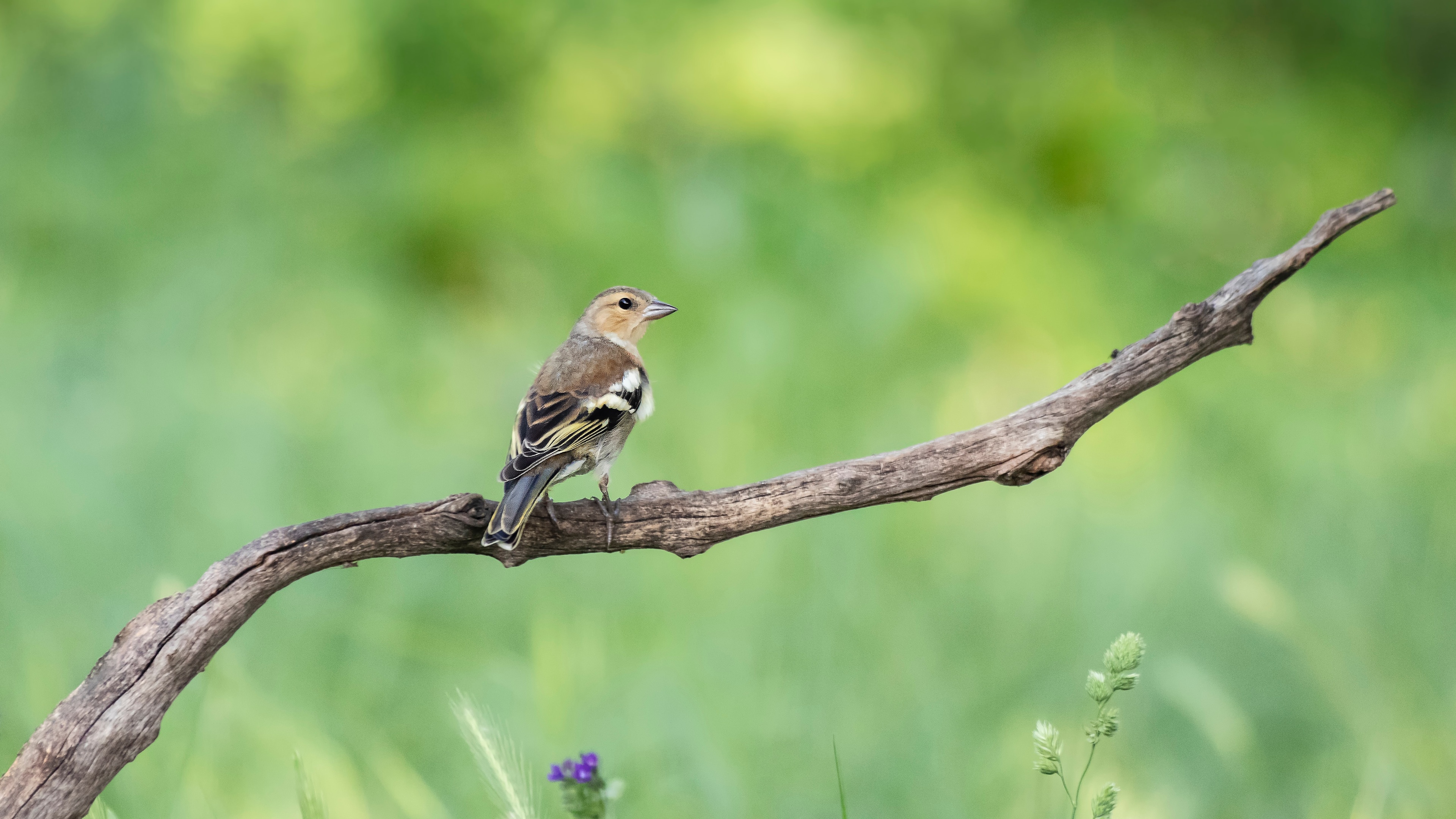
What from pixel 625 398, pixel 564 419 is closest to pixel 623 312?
pixel 625 398

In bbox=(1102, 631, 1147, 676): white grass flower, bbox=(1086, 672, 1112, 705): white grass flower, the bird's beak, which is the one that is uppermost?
the bird's beak

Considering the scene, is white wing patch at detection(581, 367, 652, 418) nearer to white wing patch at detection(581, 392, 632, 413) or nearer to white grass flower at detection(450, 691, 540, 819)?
white wing patch at detection(581, 392, 632, 413)

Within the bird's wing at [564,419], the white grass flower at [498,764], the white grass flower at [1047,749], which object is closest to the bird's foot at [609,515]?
the bird's wing at [564,419]

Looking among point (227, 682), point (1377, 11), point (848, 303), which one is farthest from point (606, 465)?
point (1377, 11)

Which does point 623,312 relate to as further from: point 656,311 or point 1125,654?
point 1125,654

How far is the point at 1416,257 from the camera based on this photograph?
4.63 m

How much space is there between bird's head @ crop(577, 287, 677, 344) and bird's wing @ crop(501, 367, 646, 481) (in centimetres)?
40

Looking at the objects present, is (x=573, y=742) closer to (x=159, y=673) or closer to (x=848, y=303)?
(x=159, y=673)

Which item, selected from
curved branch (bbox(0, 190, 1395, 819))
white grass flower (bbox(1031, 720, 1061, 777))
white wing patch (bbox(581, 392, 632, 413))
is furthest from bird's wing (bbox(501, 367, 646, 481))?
white grass flower (bbox(1031, 720, 1061, 777))

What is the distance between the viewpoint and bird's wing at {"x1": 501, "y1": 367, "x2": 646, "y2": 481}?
1831 millimetres

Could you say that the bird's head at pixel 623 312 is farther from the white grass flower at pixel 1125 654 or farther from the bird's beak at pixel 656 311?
the white grass flower at pixel 1125 654

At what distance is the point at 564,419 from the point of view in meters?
1.95

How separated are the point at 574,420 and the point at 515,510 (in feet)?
1.47

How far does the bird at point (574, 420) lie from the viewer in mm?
1646
